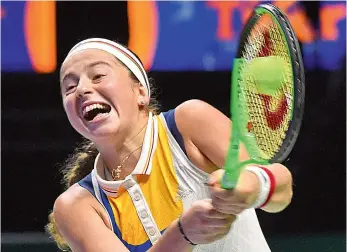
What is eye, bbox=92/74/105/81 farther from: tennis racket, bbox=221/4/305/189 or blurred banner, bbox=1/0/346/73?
blurred banner, bbox=1/0/346/73

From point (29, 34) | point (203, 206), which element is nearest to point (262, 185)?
point (203, 206)

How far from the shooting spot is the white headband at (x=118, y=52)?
196 cm

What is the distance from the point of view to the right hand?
1.53 meters

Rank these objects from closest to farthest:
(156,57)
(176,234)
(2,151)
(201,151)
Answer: (176,234) < (201,151) < (156,57) < (2,151)

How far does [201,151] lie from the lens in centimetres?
187

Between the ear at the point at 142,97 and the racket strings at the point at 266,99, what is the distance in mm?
418

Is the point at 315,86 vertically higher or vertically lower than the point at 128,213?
lower

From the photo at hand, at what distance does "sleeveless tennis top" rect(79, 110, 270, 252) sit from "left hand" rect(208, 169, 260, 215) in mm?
419

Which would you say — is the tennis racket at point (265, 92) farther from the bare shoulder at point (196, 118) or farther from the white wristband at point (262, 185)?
the bare shoulder at point (196, 118)

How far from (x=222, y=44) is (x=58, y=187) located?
0.92 metres

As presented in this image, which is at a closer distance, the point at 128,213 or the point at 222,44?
the point at 128,213

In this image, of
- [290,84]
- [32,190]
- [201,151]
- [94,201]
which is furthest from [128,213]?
[32,190]

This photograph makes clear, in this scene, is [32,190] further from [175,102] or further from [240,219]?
[240,219]

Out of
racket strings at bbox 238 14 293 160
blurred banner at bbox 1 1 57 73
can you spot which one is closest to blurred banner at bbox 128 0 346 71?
blurred banner at bbox 1 1 57 73
